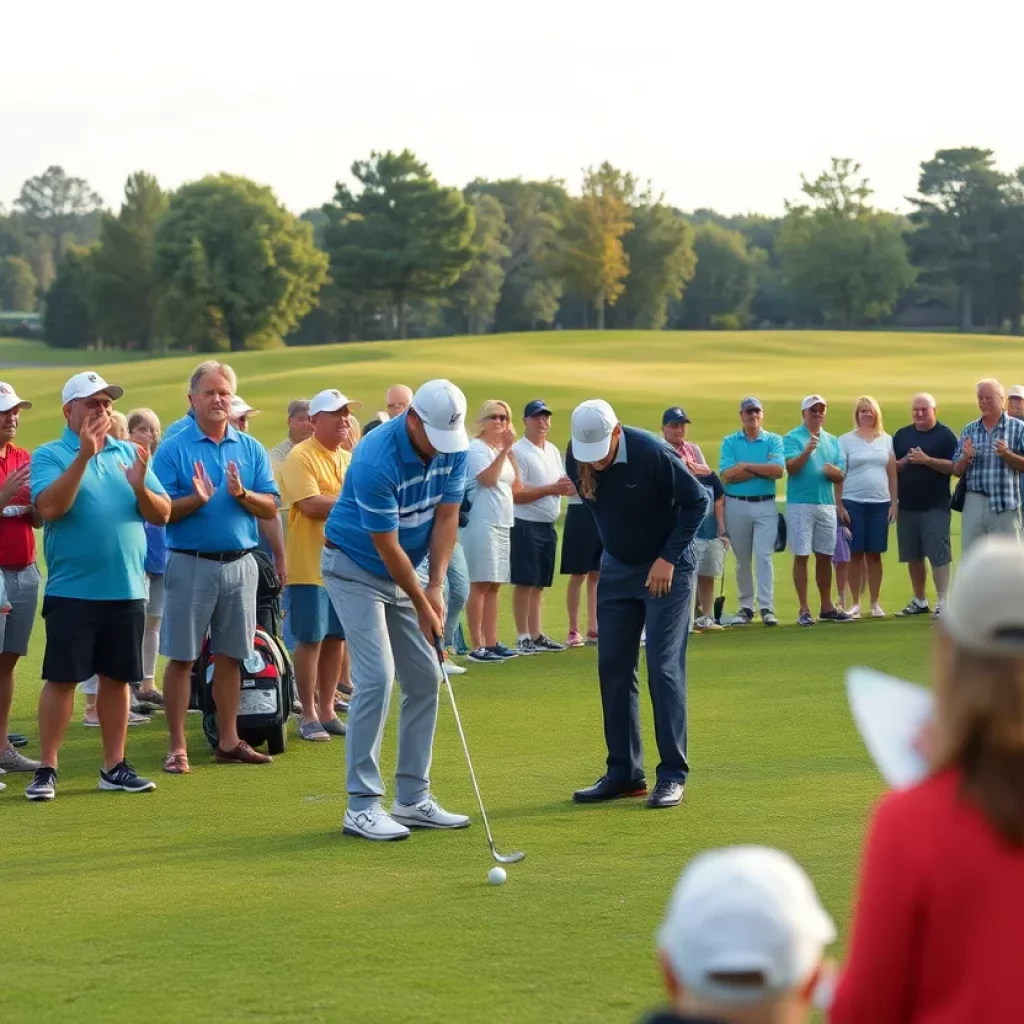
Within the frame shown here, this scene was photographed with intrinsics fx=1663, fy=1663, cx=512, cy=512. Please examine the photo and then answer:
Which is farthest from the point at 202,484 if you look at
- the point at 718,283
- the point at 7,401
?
the point at 718,283

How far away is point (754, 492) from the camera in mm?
15969

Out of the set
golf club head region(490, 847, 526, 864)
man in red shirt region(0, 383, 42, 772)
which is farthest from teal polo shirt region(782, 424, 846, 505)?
golf club head region(490, 847, 526, 864)

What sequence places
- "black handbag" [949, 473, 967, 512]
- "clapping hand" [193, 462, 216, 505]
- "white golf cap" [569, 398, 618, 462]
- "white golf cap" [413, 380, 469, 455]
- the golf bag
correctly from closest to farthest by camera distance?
"white golf cap" [413, 380, 469, 455] < "white golf cap" [569, 398, 618, 462] < "clapping hand" [193, 462, 216, 505] < the golf bag < "black handbag" [949, 473, 967, 512]

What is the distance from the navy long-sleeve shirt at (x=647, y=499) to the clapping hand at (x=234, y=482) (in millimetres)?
2016

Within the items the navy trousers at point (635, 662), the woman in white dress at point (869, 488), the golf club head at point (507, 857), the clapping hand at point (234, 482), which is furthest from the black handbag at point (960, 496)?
the golf club head at point (507, 857)

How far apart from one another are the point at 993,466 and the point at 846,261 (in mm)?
92548

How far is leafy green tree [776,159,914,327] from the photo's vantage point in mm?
104000

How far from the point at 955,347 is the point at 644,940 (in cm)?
6639

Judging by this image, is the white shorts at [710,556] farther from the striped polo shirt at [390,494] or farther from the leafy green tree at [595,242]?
the leafy green tree at [595,242]

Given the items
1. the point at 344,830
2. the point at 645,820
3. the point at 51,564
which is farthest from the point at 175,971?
the point at 51,564

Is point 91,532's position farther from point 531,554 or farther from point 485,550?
point 531,554

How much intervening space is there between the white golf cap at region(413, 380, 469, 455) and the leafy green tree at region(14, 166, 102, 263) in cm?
18881

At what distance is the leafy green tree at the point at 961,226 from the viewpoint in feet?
357

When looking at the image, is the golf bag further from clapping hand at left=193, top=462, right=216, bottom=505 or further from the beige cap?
the beige cap
